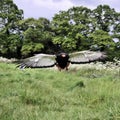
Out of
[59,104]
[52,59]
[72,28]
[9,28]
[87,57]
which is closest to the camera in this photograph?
[59,104]

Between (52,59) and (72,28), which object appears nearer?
(52,59)

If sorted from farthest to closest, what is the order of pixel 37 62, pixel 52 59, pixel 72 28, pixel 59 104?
1. pixel 72 28
2. pixel 52 59
3. pixel 37 62
4. pixel 59 104

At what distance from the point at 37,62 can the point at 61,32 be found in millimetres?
24645

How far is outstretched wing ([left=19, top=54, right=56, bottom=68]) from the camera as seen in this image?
321 inches

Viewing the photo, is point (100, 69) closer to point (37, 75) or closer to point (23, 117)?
point (37, 75)

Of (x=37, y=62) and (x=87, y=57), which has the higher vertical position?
(x=87, y=57)

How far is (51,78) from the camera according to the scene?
11.8m

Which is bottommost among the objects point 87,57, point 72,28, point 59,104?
point 59,104

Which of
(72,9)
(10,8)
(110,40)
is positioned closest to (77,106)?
(110,40)

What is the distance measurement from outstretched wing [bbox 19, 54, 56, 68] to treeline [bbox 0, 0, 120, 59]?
833 inches

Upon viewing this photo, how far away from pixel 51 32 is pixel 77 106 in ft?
91.8

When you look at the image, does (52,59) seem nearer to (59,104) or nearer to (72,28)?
(59,104)

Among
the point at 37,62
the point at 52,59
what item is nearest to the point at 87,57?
the point at 52,59

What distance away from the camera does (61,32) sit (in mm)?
32938
